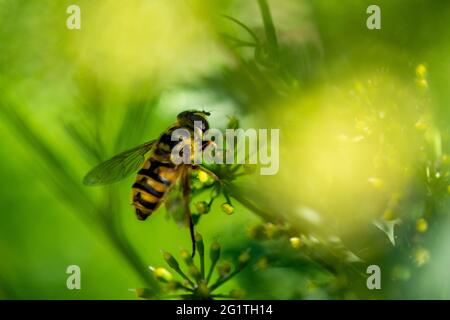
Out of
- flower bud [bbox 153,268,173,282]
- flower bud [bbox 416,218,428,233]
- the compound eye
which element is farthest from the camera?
the compound eye

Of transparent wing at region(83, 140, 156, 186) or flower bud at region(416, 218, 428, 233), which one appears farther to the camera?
transparent wing at region(83, 140, 156, 186)

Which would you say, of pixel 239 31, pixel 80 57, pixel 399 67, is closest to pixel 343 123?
pixel 399 67

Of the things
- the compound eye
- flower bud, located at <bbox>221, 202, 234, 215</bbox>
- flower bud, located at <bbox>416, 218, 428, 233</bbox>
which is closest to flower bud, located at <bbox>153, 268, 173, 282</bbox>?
flower bud, located at <bbox>221, 202, 234, 215</bbox>

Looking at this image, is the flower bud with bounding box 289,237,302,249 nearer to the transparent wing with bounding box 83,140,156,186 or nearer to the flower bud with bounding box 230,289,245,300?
the flower bud with bounding box 230,289,245,300

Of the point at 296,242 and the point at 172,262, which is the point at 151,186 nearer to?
the point at 172,262

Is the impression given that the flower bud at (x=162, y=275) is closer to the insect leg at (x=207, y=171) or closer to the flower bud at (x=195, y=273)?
the flower bud at (x=195, y=273)

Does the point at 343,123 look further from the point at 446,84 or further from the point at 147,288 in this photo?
the point at 147,288

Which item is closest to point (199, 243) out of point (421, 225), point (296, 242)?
point (296, 242)
